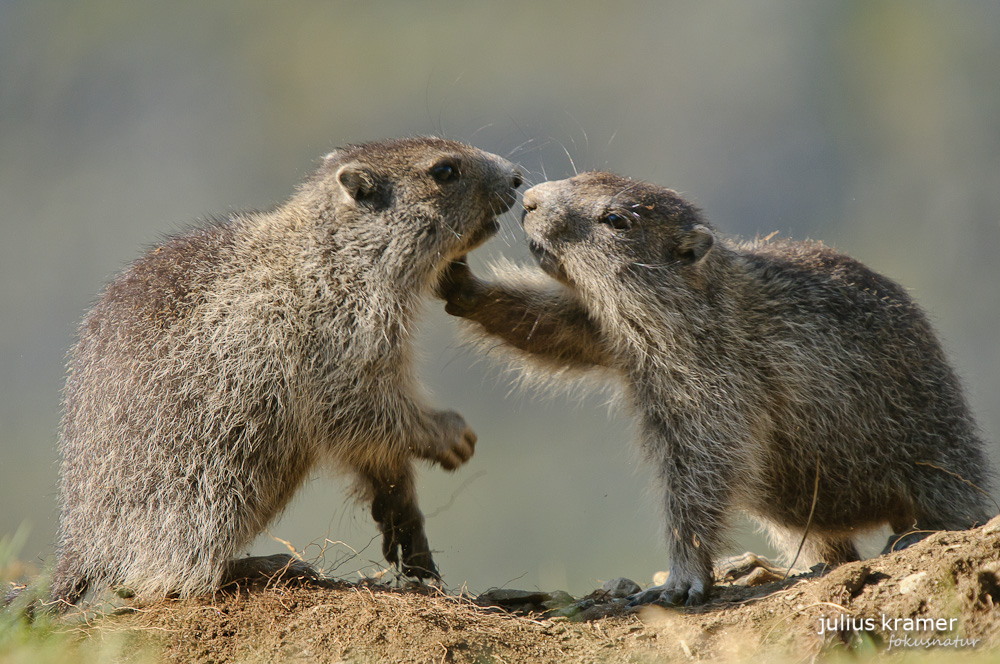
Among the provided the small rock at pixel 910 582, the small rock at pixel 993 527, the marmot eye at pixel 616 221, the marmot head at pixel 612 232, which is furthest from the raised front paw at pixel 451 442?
the small rock at pixel 993 527

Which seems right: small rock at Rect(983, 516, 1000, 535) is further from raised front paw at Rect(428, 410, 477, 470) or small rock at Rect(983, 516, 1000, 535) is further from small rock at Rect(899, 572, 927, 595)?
raised front paw at Rect(428, 410, 477, 470)

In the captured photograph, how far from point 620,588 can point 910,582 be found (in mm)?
2075

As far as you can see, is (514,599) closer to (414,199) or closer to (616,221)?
(616,221)

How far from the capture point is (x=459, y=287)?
6660mm

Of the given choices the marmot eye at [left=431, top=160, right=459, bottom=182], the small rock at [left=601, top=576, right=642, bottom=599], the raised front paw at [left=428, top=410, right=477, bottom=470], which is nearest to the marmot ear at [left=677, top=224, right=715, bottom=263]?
the marmot eye at [left=431, top=160, right=459, bottom=182]

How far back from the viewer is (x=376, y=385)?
5.71m

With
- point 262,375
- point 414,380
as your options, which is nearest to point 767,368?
point 414,380

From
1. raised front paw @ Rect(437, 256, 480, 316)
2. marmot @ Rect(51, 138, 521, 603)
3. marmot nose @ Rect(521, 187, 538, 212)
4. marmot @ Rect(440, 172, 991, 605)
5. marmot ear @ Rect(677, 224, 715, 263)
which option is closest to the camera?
marmot @ Rect(51, 138, 521, 603)

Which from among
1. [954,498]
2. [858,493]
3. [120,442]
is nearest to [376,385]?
[120,442]

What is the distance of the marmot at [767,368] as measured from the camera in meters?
5.93

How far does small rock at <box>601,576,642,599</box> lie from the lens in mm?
6093

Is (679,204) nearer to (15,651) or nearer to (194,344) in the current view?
(194,344)

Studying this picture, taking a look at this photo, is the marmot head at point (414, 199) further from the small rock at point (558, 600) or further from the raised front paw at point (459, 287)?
the small rock at point (558, 600)

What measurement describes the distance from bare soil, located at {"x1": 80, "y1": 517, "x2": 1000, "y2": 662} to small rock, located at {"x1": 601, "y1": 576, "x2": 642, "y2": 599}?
0.84 m
